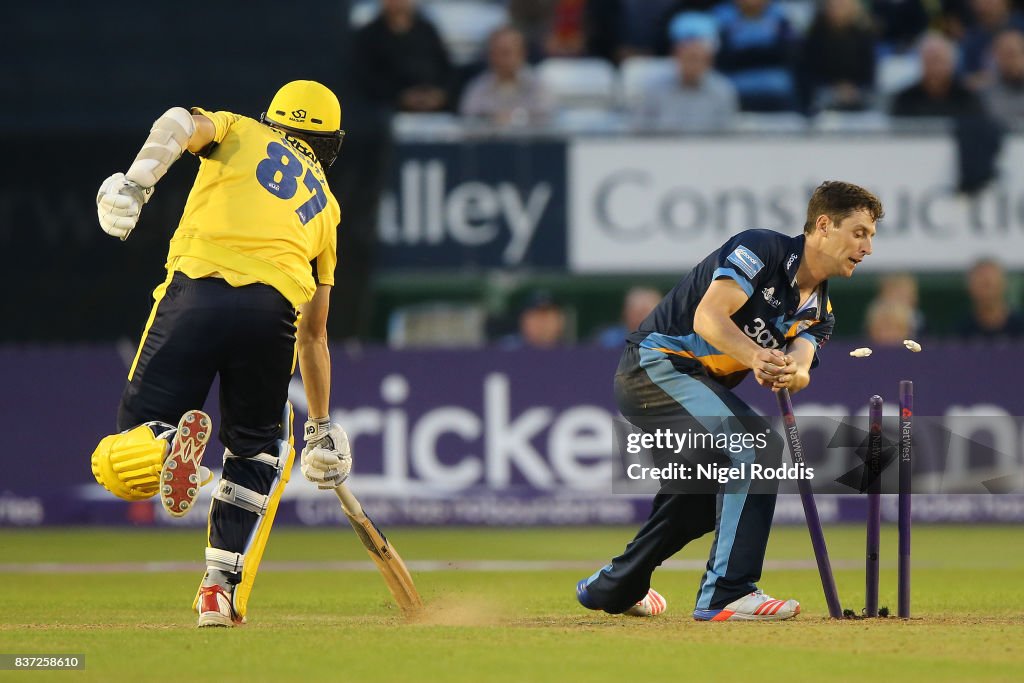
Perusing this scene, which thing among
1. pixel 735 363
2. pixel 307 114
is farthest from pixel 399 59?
pixel 735 363

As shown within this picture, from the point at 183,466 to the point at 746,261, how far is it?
2.42 metres

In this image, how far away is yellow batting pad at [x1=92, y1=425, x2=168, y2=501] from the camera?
6.42m

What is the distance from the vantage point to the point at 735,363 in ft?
23.4

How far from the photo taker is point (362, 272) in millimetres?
13953

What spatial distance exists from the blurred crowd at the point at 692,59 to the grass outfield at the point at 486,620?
4460mm

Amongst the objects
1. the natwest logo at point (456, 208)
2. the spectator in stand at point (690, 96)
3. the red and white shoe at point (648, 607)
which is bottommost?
the red and white shoe at point (648, 607)

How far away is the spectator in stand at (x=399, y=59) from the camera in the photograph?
14797 millimetres

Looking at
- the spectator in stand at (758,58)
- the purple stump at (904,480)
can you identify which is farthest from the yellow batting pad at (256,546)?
the spectator in stand at (758,58)

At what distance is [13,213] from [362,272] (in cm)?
295

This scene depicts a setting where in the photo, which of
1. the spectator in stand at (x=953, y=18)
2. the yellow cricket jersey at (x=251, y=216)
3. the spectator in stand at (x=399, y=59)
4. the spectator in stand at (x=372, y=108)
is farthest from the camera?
the spectator in stand at (x=953, y=18)

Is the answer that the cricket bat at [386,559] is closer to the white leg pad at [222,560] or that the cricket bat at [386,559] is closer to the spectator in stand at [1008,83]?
the white leg pad at [222,560]

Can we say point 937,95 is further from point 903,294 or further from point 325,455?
point 325,455

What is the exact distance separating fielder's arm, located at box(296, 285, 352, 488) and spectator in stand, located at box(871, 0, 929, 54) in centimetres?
1085

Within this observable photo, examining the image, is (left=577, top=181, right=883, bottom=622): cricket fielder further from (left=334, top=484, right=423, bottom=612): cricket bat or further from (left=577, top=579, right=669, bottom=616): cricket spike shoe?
(left=334, top=484, right=423, bottom=612): cricket bat
